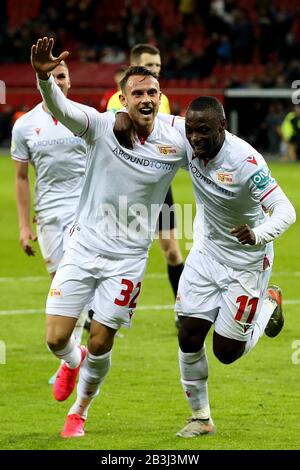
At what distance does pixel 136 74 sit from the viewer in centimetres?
691

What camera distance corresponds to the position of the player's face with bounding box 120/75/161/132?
6.81m

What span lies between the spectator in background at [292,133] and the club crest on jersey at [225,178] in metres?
24.9

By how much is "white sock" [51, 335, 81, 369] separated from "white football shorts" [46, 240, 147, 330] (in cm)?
35

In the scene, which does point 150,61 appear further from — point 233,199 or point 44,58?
point 44,58

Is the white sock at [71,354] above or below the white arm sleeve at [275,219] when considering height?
below

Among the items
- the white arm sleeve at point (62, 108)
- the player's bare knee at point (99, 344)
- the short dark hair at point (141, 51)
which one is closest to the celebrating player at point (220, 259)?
the player's bare knee at point (99, 344)

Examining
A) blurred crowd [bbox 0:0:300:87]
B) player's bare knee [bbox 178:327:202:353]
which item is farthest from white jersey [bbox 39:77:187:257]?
blurred crowd [bbox 0:0:300:87]

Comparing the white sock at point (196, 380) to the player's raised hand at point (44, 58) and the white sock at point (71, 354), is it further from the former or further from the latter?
the player's raised hand at point (44, 58)

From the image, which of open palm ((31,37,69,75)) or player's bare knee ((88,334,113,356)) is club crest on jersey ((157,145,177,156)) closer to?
open palm ((31,37,69,75))

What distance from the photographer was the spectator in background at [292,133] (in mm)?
31500

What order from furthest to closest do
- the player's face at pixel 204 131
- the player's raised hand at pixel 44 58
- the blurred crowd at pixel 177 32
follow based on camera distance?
the blurred crowd at pixel 177 32, the player's face at pixel 204 131, the player's raised hand at pixel 44 58

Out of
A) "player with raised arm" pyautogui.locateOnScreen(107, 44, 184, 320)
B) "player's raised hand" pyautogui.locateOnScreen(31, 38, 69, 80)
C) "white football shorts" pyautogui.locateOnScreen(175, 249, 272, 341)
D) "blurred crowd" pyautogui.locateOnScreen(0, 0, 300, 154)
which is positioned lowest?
"blurred crowd" pyautogui.locateOnScreen(0, 0, 300, 154)

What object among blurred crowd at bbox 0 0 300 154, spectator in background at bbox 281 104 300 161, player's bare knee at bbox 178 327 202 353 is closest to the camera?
player's bare knee at bbox 178 327 202 353

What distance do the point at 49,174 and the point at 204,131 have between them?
2.70m
